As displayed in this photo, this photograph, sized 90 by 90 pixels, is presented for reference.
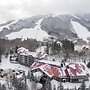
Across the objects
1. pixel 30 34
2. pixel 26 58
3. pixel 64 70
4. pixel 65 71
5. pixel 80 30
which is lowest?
pixel 65 71

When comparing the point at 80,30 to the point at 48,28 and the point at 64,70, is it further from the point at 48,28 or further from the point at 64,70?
the point at 64,70

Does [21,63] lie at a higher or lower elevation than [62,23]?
lower

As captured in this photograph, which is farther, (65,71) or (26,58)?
(26,58)

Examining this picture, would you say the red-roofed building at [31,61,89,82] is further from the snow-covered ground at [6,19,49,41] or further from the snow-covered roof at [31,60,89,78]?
the snow-covered ground at [6,19,49,41]

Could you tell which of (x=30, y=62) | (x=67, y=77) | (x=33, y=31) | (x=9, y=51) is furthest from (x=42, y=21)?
(x=67, y=77)

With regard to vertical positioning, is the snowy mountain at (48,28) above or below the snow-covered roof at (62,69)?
above

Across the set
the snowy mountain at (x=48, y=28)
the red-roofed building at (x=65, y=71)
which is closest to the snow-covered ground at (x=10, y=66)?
the red-roofed building at (x=65, y=71)

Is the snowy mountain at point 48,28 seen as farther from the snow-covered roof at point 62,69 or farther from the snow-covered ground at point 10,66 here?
the snow-covered roof at point 62,69

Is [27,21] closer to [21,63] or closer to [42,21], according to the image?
[42,21]

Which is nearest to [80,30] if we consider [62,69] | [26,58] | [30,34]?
[30,34]
